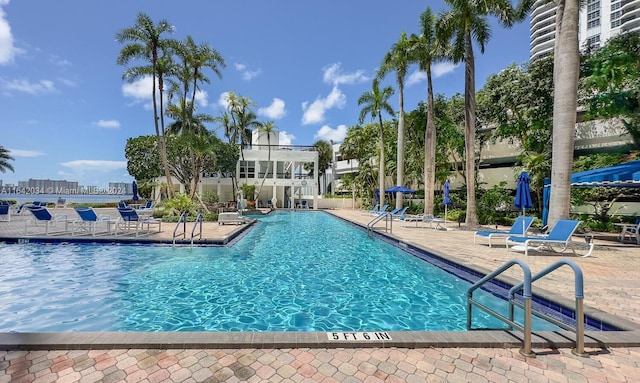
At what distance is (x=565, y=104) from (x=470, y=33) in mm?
7417

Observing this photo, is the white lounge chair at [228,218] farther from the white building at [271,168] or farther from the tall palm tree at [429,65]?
the white building at [271,168]

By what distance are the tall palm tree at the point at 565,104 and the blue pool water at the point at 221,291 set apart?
5359 mm

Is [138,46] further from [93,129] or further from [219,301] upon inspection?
[219,301]

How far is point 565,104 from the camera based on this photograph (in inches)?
378

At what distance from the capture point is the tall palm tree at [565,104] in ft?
31.2

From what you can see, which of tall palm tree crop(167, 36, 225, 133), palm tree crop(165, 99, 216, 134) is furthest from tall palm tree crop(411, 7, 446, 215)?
palm tree crop(165, 99, 216, 134)

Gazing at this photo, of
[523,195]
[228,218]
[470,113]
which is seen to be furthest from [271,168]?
[523,195]

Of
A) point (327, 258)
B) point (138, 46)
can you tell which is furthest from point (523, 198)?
point (138, 46)

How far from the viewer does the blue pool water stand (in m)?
4.35

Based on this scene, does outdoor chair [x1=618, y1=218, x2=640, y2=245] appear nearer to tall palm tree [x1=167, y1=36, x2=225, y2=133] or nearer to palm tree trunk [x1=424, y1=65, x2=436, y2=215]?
palm tree trunk [x1=424, y1=65, x2=436, y2=215]

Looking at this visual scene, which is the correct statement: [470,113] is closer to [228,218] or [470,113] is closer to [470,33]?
[470,33]

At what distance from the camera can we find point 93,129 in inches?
907

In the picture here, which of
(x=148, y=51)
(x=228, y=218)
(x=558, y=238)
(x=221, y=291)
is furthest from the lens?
(x=148, y=51)

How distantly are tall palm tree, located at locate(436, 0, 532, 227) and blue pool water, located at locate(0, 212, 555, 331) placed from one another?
312 inches
